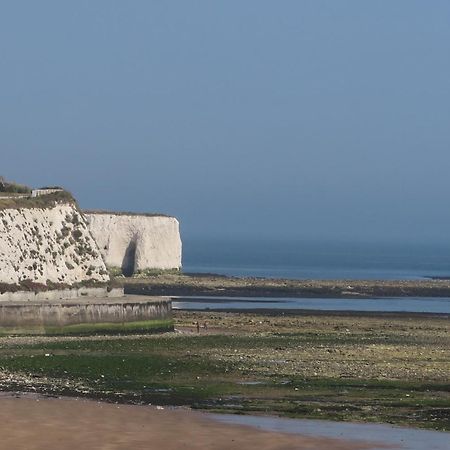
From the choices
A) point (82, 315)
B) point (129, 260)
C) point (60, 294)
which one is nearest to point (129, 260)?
point (129, 260)

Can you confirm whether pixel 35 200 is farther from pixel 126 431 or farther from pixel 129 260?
pixel 129 260

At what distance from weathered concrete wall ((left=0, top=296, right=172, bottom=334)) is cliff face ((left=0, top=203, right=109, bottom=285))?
255 centimetres

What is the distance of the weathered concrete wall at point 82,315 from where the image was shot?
50.6 meters

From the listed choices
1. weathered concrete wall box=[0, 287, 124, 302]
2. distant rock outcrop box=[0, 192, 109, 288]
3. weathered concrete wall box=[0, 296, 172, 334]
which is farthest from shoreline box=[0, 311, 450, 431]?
distant rock outcrop box=[0, 192, 109, 288]

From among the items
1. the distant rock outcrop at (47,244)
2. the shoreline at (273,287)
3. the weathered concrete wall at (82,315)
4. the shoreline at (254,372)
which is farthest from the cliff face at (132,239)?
the shoreline at (254,372)

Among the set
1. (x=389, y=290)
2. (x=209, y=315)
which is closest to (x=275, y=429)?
(x=209, y=315)

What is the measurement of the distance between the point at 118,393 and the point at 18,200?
26.2 m

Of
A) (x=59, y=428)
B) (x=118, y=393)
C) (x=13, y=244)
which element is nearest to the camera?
(x=59, y=428)

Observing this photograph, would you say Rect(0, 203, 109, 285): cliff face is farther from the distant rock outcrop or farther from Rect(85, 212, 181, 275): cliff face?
Rect(85, 212, 181, 275): cliff face

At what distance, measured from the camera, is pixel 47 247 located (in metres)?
59.1

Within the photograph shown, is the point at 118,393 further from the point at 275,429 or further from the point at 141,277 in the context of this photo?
the point at 141,277

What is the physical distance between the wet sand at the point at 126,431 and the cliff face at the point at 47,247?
78.6 feet

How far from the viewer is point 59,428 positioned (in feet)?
95.6

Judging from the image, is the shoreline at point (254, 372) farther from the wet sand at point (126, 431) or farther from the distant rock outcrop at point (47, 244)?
the distant rock outcrop at point (47, 244)
